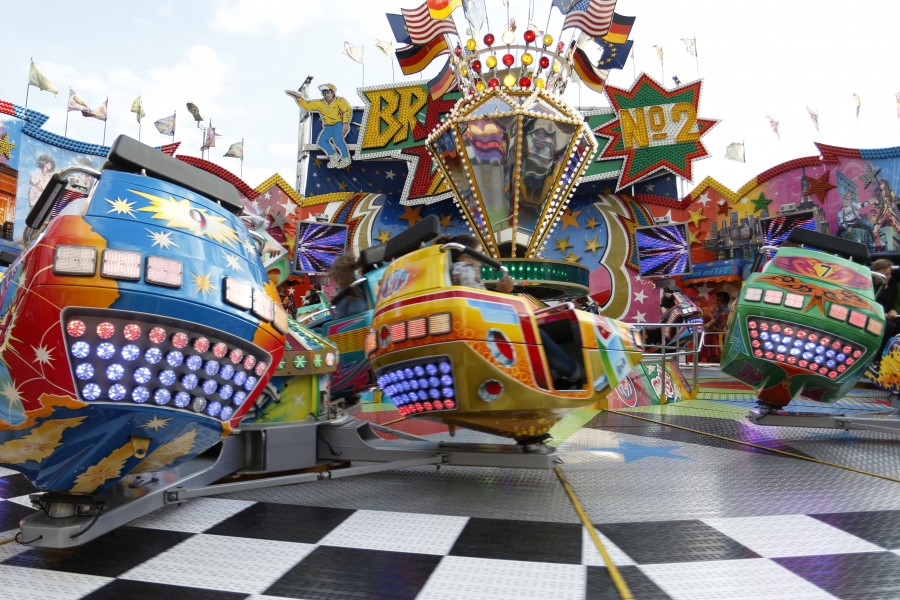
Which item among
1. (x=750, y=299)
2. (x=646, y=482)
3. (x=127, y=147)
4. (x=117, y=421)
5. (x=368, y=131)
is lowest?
(x=646, y=482)

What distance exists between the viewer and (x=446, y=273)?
2.35m

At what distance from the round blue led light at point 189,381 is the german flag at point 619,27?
1497 cm

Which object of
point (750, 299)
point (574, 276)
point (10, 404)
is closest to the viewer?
point (10, 404)

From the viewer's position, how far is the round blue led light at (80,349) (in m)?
1.32

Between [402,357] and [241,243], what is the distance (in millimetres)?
916

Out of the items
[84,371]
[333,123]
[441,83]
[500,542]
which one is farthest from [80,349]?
[333,123]

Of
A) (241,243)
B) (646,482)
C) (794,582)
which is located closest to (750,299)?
(646,482)

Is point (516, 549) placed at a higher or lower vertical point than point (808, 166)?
lower

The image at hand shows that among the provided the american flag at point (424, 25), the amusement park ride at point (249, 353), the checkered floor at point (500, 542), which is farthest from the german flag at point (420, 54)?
the checkered floor at point (500, 542)

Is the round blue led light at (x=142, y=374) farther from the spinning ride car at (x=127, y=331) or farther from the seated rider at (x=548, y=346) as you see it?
the seated rider at (x=548, y=346)

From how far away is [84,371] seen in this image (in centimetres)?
132

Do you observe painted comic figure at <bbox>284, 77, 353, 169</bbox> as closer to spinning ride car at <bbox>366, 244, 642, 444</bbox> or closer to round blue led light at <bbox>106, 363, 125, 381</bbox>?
spinning ride car at <bbox>366, 244, 642, 444</bbox>

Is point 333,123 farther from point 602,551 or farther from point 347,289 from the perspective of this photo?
point 602,551

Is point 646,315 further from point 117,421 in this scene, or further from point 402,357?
point 117,421
